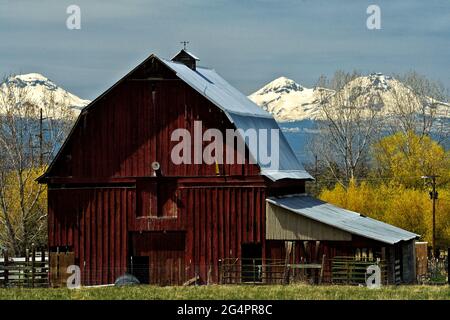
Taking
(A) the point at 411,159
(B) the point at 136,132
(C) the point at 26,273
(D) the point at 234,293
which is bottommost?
(D) the point at 234,293

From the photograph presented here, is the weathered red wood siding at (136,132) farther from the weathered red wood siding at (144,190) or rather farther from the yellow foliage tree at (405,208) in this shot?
the yellow foliage tree at (405,208)

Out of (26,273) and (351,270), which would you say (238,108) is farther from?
(26,273)

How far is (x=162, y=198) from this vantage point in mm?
44719

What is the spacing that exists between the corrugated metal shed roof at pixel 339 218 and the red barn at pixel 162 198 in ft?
0.55

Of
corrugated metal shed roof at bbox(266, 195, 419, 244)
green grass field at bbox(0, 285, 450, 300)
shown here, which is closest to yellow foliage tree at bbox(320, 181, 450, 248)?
corrugated metal shed roof at bbox(266, 195, 419, 244)

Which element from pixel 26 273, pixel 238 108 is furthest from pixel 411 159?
pixel 26 273

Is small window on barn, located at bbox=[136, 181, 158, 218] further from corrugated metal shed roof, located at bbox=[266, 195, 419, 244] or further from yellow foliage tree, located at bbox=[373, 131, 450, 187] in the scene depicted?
yellow foliage tree, located at bbox=[373, 131, 450, 187]

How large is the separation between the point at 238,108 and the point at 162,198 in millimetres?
5112

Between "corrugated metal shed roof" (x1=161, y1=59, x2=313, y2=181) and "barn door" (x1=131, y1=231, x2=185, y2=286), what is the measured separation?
4.25 m

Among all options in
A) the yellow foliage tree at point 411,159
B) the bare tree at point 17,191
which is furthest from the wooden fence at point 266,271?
the yellow foliage tree at point 411,159

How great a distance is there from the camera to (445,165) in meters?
74.5

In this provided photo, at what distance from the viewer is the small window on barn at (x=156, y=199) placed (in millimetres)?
44562

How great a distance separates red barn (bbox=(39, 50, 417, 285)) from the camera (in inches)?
1724
